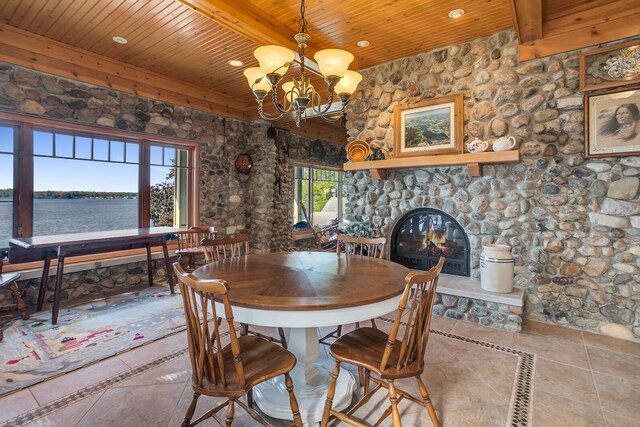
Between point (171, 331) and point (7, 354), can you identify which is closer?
point (7, 354)

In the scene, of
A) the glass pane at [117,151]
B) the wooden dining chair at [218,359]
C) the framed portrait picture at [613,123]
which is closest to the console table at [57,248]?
the glass pane at [117,151]

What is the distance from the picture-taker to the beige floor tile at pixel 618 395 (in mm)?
1832

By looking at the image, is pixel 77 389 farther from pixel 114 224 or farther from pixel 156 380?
pixel 114 224

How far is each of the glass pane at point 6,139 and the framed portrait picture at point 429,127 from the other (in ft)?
13.8

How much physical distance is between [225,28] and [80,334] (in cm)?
310

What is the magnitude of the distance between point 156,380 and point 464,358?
2204 millimetres

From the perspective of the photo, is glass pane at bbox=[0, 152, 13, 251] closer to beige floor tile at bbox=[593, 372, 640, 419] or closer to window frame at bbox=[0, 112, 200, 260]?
window frame at bbox=[0, 112, 200, 260]

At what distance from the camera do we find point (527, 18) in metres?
2.64

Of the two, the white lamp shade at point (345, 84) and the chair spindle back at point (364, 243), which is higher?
the white lamp shade at point (345, 84)

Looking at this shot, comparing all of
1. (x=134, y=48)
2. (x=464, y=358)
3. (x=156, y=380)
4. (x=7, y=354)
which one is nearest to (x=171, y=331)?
(x=156, y=380)

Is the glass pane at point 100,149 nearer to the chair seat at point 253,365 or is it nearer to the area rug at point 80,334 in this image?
the area rug at point 80,334

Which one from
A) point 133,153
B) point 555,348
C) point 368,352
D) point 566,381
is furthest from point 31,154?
point 555,348

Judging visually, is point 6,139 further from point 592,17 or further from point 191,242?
point 592,17

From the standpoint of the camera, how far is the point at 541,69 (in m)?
3.03
